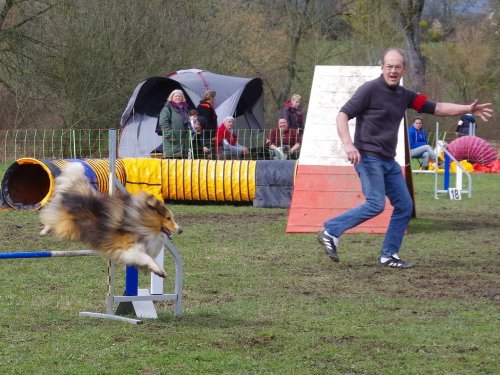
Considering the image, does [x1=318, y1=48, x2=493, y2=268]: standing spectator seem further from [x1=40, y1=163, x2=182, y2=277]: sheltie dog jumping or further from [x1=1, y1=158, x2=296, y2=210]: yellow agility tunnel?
[x1=1, y1=158, x2=296, y2=210]: yellow agility tunnel

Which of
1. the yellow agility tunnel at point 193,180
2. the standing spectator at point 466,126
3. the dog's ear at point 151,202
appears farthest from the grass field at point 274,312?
the standing spectator at point 466,126

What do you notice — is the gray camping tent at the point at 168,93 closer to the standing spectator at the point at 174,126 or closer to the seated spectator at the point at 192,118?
the seated spectator at the point at 192,118

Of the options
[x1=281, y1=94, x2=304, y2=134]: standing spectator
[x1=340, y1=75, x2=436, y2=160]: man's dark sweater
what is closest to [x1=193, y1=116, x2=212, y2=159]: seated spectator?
[x1=281, y1=94, x2=304, y2=134]: standing spectator

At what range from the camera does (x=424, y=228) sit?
1047 centimetres

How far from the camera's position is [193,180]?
524 inches

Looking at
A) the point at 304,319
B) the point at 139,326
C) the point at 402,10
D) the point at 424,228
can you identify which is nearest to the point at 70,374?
the point at 139,326

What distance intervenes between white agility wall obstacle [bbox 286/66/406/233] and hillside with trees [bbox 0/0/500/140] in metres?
12.8

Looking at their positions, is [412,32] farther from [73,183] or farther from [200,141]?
[73,183]

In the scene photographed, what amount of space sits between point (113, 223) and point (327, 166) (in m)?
5.27

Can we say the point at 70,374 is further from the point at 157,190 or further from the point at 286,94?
the point at 286,94

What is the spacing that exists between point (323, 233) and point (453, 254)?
→ 61.9 inches

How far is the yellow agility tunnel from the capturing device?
12.9m

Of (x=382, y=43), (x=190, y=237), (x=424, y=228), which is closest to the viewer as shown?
(x=190, y=237)

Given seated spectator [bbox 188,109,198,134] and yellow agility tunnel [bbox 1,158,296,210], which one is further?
seated spectator [bbox 188,109,198,134]
